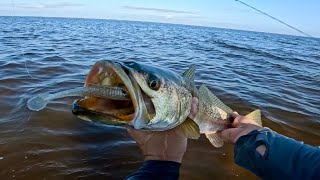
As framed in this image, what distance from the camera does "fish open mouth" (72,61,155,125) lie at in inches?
86.0

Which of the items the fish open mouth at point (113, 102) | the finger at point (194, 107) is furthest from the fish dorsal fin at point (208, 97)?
the fish open mouth at point (113, 102)

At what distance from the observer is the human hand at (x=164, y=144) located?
2949 mm

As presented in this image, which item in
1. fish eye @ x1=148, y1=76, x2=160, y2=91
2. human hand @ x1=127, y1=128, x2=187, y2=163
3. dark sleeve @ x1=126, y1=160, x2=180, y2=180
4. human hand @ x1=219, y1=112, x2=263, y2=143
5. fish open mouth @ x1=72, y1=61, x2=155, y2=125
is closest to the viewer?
fish open mouth @ x1=72, y1=61, x2=155, y2=125

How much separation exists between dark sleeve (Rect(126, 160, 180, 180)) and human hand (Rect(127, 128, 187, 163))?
2.8 inches

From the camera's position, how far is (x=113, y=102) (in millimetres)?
2311

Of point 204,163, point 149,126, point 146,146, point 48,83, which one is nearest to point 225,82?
point 48,83

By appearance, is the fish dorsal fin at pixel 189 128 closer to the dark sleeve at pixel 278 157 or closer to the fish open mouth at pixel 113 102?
the dark sleeve at pixel 278 157

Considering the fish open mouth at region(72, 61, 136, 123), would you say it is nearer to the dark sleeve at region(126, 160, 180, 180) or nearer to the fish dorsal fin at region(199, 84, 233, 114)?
the dark sleeve at region(126, 160, 180, 180)

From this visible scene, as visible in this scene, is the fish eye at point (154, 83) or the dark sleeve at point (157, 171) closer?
the fish eye at point (154, 83)

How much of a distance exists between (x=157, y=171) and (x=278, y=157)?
0.97m

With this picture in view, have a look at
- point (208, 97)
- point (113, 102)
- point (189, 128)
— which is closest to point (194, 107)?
point (189, 128)

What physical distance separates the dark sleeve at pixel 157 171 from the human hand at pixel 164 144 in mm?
70

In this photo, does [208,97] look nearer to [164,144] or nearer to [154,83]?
[164,144]

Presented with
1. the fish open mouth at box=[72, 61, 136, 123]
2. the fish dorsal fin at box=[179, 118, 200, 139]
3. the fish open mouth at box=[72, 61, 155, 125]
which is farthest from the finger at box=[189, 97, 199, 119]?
the fish open mouth at box=[72, 61, 136, 123]
